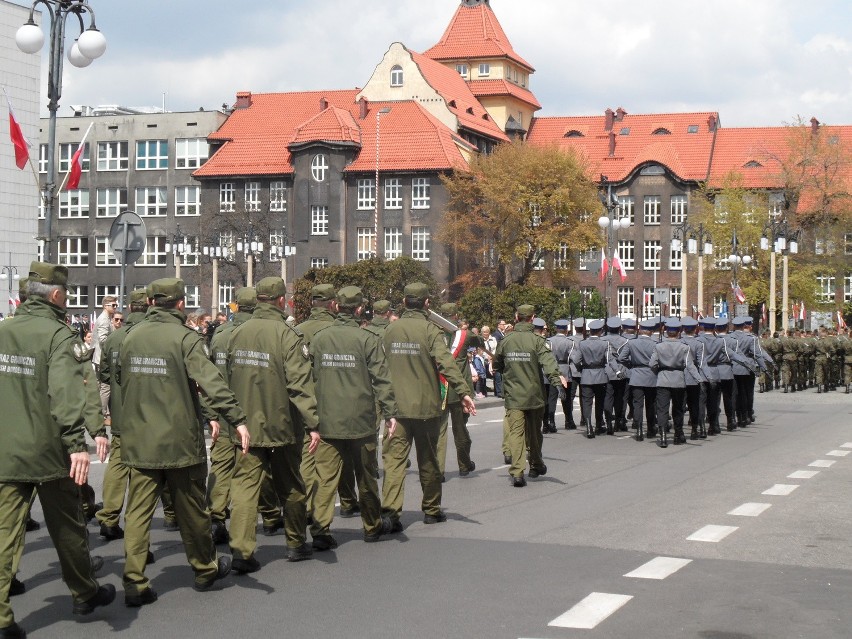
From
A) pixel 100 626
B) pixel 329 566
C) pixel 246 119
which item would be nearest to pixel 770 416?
pixel 329 566

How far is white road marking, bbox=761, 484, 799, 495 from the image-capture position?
14.5 metres

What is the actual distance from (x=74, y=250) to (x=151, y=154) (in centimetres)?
869

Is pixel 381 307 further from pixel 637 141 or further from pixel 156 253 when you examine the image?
pixel 637 141

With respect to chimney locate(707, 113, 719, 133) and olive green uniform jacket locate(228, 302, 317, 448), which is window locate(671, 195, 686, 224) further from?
olive green uniform jacket locate(228, 302, 317, 448)

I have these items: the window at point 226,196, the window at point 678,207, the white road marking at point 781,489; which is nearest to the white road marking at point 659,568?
the white road marking at point 781,489

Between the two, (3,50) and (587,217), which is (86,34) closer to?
(587,217)

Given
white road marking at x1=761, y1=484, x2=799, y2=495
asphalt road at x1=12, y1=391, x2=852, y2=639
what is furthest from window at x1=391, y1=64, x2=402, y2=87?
white road marking at x1=761, y1=484, x2=799, y2=495

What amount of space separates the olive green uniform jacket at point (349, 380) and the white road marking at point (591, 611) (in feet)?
8.94

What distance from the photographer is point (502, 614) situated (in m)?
7.90

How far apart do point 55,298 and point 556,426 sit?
60.1ft

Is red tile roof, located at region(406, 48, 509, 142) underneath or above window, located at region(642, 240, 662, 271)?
above

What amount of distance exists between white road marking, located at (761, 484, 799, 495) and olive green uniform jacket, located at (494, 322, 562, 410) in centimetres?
245

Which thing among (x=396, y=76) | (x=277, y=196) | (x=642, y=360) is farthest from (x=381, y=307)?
(x=396, y=76)

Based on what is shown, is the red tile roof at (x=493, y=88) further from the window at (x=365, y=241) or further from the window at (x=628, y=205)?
the window at (x=365, y=241)
